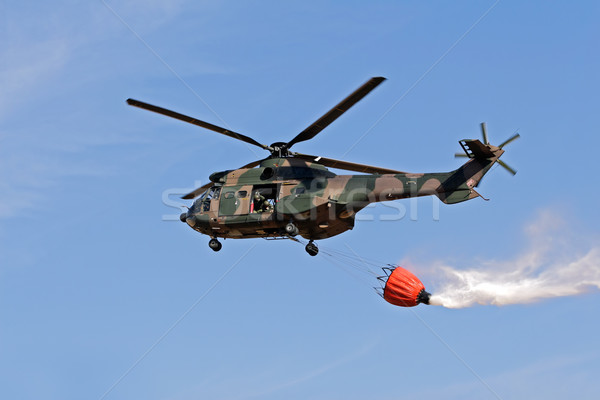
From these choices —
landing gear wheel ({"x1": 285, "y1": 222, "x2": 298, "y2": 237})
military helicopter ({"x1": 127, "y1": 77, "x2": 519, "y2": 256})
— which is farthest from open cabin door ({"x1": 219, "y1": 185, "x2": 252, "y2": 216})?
landing gear wheel ({"x1": 285, "y1": 222, "x2": 298, "y2": 237})

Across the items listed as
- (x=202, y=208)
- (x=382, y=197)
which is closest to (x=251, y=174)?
(x=202, y=208)

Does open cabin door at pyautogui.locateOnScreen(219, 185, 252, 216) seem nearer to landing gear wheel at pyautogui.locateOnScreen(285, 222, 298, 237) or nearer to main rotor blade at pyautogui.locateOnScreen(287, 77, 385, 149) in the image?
A: landing gear wheel at pyautogui.locateOnScreen(285, 222, 298, 237)

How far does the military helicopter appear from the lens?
1690 inches

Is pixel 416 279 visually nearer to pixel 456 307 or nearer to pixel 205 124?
pixel 456 307

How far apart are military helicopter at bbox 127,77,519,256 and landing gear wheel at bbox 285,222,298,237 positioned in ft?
0.14

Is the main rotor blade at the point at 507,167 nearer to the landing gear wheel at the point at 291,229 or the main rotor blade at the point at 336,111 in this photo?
the main rotor blade at the point at 336,111

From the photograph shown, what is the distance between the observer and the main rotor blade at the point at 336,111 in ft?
132

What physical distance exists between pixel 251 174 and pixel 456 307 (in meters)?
11.3

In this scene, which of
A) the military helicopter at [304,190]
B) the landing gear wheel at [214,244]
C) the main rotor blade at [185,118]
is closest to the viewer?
the military helicopter at [304,190]

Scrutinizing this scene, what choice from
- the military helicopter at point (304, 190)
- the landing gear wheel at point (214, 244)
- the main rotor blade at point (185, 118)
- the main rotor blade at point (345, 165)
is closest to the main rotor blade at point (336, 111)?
the military helicopter at point (304, 190)

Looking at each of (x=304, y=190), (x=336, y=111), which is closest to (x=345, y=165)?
(x=304, y=190)

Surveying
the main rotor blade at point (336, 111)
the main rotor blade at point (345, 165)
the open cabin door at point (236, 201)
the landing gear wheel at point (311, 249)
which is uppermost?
the main rotor blade at point (345, 165)

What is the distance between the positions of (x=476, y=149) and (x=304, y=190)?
7.78 m

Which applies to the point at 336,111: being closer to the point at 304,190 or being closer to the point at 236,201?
the point at 304,190
